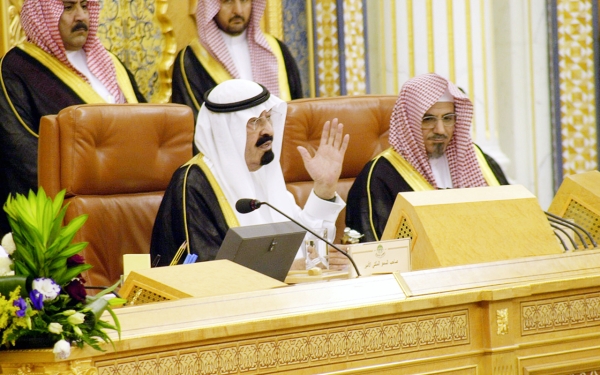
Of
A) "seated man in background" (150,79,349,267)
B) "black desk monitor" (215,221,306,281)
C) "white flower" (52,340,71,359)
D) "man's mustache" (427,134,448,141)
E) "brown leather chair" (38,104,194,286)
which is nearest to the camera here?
"white flower" (52,340,71,359)

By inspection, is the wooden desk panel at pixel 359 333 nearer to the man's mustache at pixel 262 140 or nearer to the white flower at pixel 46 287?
the white flower at pixel 46 287

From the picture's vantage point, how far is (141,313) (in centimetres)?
204

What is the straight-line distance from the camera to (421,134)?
13.9ft

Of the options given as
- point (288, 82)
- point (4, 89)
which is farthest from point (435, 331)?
point (288, 82)

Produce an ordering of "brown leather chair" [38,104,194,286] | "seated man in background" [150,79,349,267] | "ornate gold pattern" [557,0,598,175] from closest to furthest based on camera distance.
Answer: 1. "seated man in background" [150,79,349,267]
2. "brown leather chair" [38,104,194,286]
3. "ornate gold pattern" [557,0,598,175]

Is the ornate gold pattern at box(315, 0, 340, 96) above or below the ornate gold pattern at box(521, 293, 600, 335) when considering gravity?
above

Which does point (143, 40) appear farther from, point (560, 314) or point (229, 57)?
point (560, 314)

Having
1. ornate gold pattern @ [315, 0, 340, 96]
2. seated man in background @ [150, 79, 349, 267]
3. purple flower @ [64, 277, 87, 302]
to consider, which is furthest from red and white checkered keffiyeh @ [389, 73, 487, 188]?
purple flower @ [64, 277, 87, 302]

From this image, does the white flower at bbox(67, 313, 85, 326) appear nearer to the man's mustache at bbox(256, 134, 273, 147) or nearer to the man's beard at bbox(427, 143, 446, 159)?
the man's mustache at bbox(256, 134, 273, 147)

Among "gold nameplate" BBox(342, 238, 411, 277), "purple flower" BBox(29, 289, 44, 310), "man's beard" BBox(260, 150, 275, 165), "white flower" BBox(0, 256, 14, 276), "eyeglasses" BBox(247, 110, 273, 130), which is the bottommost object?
"gold nameplate" BBox(342, 238, 411, 277)

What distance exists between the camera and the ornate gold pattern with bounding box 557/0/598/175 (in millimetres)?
6262

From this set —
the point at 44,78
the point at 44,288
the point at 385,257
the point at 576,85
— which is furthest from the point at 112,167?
the point at 576,85

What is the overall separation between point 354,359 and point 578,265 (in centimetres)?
75

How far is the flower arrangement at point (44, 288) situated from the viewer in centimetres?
185
